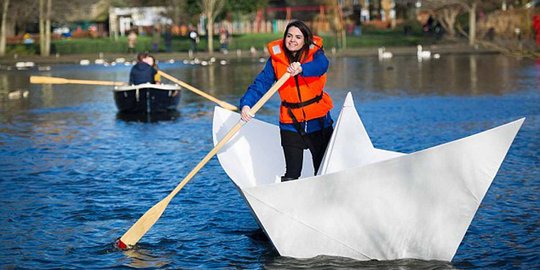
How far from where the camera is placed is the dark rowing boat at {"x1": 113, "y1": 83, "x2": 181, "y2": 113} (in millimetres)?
24484

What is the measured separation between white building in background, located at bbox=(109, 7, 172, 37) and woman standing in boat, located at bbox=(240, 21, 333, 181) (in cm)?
6074

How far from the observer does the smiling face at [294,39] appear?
9758 mm

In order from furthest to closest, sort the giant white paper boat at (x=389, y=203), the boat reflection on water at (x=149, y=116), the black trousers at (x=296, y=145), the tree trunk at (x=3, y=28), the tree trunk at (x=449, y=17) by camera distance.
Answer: the tree trunk at (x=449, y=17)
the tree trunk at (x=3, y=28)
the boat reflection on water at (x=149, y=116)
the black trousers at (x=296, y=145)
the giant white paper boat at (x=389, y=203)

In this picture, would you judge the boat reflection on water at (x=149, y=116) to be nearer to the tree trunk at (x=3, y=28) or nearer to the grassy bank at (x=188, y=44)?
the tree trunk at (x=3, y=28)

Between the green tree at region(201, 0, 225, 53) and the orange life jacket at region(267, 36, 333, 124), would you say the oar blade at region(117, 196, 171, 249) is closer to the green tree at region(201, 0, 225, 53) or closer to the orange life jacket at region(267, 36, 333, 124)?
the orange life jacket at region(267, 36, 333, 124)

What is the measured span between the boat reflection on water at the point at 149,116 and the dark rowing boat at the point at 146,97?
0.12 metres

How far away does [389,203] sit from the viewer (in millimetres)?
9242

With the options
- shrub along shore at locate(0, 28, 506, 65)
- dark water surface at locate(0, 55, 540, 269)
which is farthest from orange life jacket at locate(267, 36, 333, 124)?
shrub along shore at locate(0, 28, 506, 65)

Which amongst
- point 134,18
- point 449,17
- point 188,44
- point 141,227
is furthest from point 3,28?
point 141,227

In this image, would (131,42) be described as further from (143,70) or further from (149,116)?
(143,70)

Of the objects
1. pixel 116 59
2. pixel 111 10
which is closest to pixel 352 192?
→ pixel 116 59

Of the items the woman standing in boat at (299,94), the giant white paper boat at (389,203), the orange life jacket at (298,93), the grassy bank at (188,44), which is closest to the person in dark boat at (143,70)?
the woman standing in boat at (299,94)

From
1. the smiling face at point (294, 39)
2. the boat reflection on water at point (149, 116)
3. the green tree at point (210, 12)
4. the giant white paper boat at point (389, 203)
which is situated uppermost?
the green tree at point (210, 12)

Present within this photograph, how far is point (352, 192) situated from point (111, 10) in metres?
65.1
